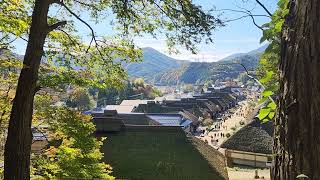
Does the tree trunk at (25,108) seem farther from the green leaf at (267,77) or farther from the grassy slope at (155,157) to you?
the grassy slope at (155,157)

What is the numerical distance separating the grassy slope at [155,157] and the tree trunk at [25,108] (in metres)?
7.53

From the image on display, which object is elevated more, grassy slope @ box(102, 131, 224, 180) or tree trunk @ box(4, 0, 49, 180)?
tree trunk @ box(4, 0, 49, 180)

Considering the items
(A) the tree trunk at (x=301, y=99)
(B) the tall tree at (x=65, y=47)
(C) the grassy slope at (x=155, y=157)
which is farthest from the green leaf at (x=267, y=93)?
(C) the grassy slope at (x=155, y=157)

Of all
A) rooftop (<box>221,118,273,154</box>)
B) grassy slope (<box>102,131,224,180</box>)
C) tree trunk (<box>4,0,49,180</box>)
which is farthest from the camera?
rooftop (<box>221,118,273,154</box>)

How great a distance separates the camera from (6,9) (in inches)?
225

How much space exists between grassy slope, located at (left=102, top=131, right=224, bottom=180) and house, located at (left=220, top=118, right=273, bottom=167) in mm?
13873

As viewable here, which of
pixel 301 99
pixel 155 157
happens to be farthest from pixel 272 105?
pixel 155 157

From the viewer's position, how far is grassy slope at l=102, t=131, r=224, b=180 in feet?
43.0

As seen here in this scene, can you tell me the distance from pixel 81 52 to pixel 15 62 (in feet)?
4.24

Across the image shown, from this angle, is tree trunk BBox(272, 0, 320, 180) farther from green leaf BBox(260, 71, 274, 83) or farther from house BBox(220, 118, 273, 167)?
house BBox(220, 118, 273, 167)

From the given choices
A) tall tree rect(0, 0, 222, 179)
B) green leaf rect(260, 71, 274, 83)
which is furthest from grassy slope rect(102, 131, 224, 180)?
green leaf rect(260, 71, 274, 83)

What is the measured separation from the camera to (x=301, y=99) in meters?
1.40

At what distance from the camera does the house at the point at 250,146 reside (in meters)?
29.6

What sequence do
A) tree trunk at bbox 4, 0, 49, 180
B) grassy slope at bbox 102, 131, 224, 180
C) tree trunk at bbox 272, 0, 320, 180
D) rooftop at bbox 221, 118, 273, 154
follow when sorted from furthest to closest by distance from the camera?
rooftop at bbox 221, 118, 273, 154
grassy slope at bbox 102, 131, 224, 180
tree trunk at bbox 4, 0, 49, 180
tree trunk at bbox 272, 0, 320, 180
